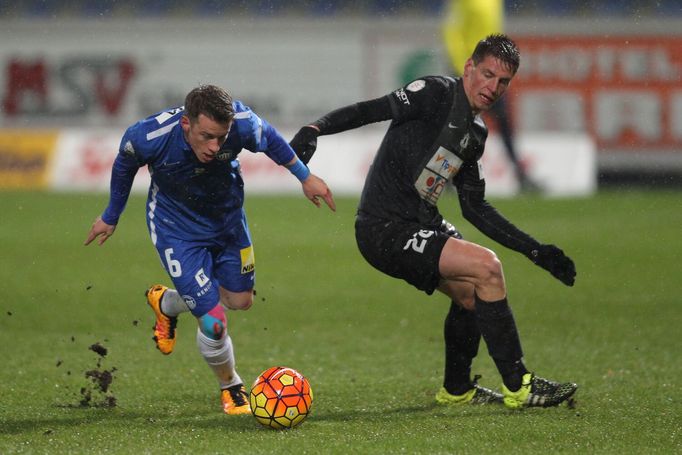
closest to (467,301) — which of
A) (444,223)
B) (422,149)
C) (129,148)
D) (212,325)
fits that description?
(444,223)

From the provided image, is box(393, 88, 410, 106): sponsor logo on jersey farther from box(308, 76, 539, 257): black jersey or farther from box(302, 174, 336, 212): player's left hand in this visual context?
box(302, 174, 336, 212): player's left hand

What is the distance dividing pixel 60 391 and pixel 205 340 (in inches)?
42.1

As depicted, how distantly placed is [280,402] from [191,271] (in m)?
0.91

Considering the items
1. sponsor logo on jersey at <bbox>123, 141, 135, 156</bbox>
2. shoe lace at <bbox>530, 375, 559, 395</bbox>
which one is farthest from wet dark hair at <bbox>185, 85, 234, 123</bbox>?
shoe lace at <bbox>530, 375, 559, 395</bbox>

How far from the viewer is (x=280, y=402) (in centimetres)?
542

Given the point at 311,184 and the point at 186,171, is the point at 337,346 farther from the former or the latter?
the point at 186,171

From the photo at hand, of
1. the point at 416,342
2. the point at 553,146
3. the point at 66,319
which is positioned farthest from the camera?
the point at 553,146

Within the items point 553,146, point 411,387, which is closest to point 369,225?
point 411,387

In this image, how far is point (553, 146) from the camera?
63.8 ft

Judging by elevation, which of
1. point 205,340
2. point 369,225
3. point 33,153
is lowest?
point 33,153

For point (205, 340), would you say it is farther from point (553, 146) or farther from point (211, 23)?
point (211, 23)

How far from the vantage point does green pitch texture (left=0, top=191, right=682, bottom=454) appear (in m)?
5.32

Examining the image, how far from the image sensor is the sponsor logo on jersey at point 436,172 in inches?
233

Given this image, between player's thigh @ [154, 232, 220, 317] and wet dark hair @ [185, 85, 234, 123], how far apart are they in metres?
0.82
